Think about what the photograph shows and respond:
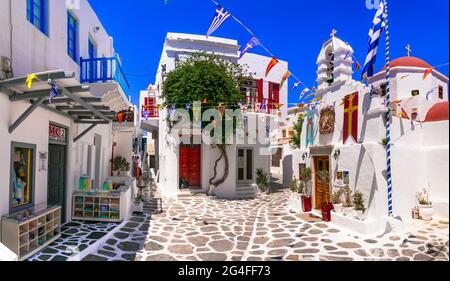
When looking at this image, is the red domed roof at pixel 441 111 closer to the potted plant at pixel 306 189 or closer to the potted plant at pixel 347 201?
the potted plant at pixel 347 201

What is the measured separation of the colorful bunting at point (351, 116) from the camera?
340 inches

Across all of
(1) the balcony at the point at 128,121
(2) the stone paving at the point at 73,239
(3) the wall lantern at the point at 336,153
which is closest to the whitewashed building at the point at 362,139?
(3) the wall lantern at the point at 336,153

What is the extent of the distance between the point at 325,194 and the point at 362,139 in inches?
99.0

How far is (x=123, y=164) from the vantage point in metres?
17.4

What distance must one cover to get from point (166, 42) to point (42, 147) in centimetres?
979

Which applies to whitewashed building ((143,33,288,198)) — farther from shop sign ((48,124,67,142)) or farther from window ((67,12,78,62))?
shop sign ((48,124,67,142))

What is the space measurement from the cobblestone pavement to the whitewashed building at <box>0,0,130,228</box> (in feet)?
7.12

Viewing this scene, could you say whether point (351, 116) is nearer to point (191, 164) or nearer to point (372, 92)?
point (372, 92)

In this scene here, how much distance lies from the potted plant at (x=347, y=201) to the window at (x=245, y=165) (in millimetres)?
7255

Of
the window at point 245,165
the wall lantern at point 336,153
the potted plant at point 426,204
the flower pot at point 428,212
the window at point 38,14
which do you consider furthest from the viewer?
the window at point 245,165

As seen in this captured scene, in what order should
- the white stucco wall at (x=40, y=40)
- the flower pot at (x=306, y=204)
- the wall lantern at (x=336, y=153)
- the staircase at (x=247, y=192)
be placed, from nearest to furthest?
the white stucco wall at (x=40, y=40), the wall lantern at (x=336, y=153), the flower pot at (x=306, y=204), the staircase at (x=247, y=192)

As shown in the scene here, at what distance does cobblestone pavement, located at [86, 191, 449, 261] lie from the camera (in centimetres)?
544
